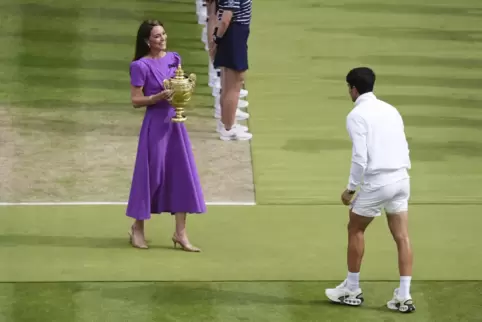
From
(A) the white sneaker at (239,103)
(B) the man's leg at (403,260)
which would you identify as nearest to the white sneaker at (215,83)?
(A) the white sneaker at (239,103)

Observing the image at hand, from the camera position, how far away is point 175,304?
10406mm

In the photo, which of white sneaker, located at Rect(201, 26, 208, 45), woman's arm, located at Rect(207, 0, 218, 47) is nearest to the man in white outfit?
woman's arm, located at Rect(207, 0, 218, 47)

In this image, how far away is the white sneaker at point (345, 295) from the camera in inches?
409

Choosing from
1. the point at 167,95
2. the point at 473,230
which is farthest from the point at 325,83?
the point at 167,95

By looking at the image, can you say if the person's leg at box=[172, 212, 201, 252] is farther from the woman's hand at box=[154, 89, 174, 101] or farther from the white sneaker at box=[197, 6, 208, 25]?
the white sneaker at box=[197, 6, 208, 25]

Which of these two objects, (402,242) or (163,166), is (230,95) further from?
(402,242)

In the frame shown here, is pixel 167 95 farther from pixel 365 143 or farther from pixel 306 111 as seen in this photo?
pixel 306 111

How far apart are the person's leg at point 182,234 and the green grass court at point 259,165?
0.14 metres

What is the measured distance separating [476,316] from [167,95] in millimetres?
3229

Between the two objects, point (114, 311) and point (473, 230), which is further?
point (473, 230)

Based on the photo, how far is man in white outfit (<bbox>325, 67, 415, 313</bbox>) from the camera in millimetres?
10055

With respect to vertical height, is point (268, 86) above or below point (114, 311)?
Answer: above

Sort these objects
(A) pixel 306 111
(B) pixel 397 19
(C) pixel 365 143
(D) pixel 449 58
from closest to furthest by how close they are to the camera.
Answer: (C) pixel 365 143 < (A) pixel 306 111 < (D) pixel 449 58 < (B) pixel 397 19

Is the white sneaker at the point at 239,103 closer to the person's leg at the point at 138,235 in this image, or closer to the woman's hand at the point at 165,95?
the person's leg at the point at 138,235
